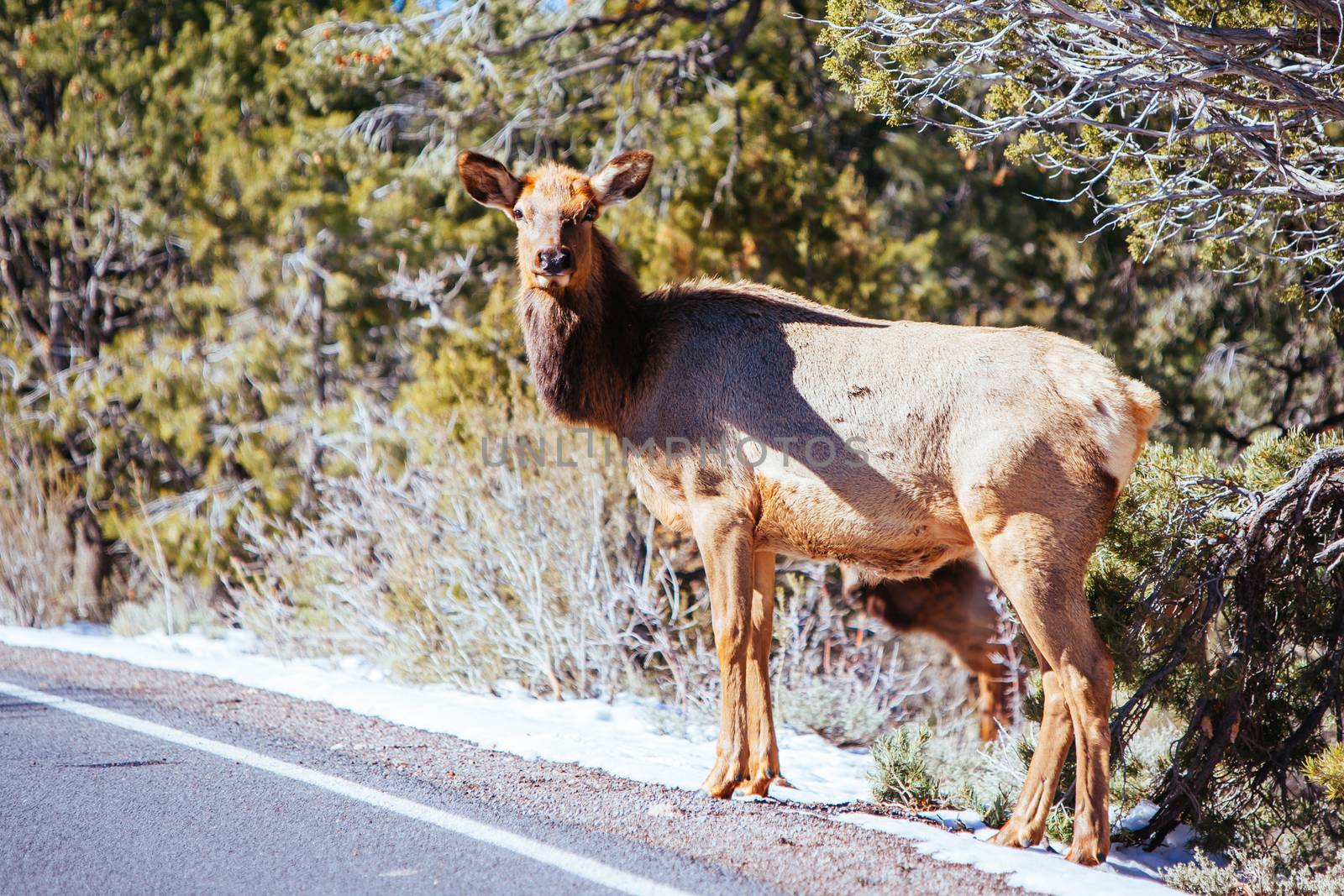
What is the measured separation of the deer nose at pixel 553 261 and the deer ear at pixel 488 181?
0.71 metres

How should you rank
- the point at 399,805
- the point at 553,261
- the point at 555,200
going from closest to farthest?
the point at 399,805 < the point at 553,261 < the point at 555,200

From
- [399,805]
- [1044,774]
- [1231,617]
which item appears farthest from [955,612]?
[399,805]

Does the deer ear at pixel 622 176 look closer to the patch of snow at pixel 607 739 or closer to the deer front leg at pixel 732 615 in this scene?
the deer front leg at pixel 732 615

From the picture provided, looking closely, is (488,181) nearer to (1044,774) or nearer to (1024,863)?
(1044,774)

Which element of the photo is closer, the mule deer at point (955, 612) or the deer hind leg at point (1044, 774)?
the deer hind leg at point (1044, 774)

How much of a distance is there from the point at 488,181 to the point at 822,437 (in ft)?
8.32

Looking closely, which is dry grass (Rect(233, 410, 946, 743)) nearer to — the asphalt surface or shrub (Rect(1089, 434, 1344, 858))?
the asphalt surface

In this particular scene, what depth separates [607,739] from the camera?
722 cm

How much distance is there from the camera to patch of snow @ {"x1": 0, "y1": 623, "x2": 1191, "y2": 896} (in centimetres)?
502

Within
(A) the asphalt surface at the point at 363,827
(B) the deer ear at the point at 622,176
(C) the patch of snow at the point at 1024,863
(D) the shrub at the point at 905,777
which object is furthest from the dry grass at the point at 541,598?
(B) the deer ear at the point at 622,176

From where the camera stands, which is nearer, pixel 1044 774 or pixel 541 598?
pixel 1044 774

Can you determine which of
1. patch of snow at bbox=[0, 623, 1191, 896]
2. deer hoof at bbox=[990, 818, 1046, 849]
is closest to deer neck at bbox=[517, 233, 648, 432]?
patch of snow at bbox=[0, 623, 1191, 896]

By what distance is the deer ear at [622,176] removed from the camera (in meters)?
6.79

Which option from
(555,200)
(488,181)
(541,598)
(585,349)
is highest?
(488,181)
